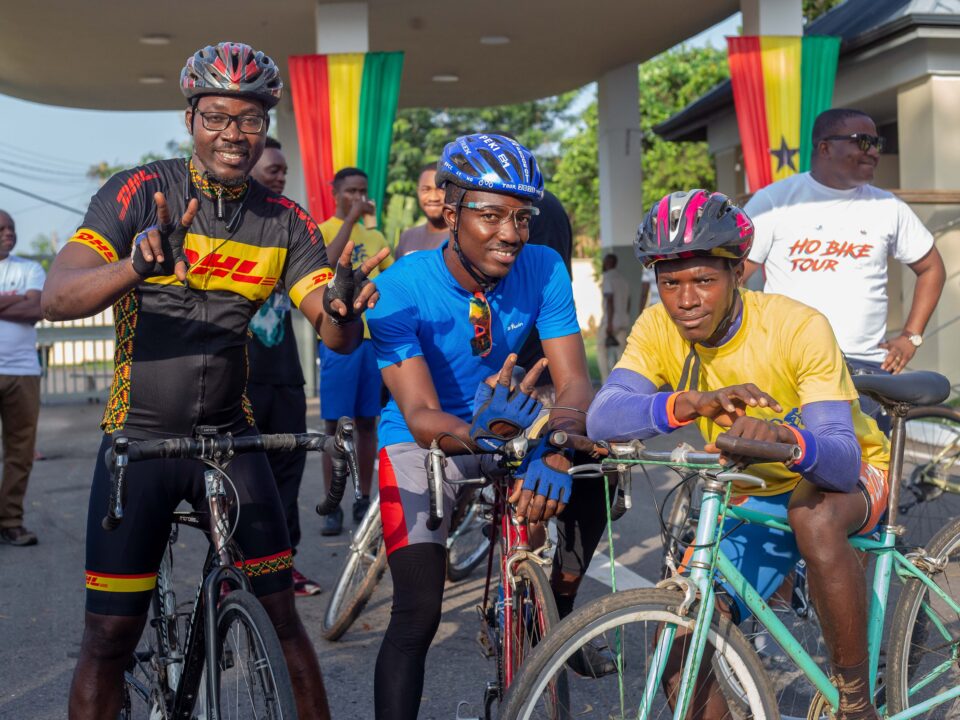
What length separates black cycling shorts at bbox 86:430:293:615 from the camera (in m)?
3.33

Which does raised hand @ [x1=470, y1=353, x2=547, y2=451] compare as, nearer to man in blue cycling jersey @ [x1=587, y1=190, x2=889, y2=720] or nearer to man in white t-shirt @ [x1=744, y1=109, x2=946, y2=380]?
man in blue cycling jersey @ [x1=587, y1=190, x2=889, y2=720]

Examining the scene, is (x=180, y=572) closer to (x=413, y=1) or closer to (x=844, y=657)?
(x=844, y=657)

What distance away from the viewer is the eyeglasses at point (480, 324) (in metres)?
3.72

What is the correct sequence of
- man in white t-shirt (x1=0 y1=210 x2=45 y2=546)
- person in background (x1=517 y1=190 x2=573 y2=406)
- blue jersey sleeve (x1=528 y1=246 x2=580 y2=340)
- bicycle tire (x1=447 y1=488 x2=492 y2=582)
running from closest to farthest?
blue jersey sleeve (x1=528 y1=246 x2=580 y2=340), person in background (x1=517 y1=190 x2=573 y2=406), bicycle tire (x1=447 y1=488 x2=492 y2=582), man in white t-shirt (x1=0 y1=210 x2=45 y2=546)

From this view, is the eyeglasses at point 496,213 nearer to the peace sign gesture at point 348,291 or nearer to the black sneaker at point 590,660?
the peace sign gesture at point 348,291

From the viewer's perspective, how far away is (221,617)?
306 cm

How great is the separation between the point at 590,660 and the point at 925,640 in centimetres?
131

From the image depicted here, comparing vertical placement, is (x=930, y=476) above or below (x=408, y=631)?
above

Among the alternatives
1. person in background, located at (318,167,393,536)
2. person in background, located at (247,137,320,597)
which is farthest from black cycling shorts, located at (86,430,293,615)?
person in background, located at (318,167,393,536)

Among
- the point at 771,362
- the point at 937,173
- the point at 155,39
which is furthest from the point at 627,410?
the point at 155,39

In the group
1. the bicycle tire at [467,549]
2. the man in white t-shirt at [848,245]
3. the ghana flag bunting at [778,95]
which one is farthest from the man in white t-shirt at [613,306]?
the man in white t-shirt at [848,245]

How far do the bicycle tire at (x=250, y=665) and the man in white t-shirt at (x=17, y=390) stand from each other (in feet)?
17.4

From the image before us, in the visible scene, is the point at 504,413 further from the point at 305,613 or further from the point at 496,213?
the point at 305,613

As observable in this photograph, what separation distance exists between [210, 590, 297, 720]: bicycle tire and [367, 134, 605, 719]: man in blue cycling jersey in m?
0.49
